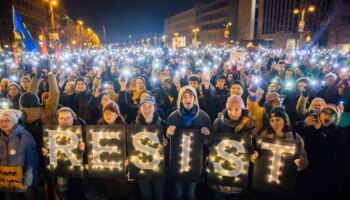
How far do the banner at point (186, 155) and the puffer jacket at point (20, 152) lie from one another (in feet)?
6.45

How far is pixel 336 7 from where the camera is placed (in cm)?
4956

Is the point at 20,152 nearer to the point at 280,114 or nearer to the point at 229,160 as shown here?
the point at 229,160

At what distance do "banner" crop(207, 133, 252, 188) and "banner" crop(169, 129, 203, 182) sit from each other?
8.1 inches

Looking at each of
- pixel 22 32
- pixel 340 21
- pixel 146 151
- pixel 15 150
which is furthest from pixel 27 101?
pixel 340 21

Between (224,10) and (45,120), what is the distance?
324 feet

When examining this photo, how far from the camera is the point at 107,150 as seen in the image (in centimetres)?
439

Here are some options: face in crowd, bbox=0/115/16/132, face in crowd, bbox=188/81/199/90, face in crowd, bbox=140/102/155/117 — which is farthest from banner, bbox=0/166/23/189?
face in crowd, bbox=188/81/199/90

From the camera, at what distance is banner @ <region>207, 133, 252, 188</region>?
4.12 m

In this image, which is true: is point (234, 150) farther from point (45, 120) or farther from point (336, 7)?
point (336, 7)

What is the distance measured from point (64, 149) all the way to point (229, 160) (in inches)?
93.8

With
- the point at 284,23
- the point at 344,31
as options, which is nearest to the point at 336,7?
the point at 344,31

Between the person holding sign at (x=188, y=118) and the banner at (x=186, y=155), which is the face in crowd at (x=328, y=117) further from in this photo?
the banner at (x=186, y=155)

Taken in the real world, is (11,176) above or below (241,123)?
below

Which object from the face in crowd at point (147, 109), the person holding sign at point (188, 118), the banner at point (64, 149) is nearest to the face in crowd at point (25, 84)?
the banner at point (64, 149)
